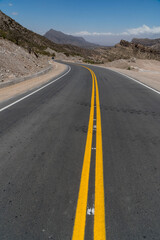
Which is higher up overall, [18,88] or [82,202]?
[82,202]

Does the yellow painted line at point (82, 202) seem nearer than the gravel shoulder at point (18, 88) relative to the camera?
Yes

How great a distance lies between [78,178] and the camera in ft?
10.8

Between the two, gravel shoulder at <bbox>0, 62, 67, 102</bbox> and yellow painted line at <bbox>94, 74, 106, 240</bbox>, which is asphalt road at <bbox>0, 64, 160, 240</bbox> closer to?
yellow painted line at <bbox>94, 74, 106, 240</bbox>

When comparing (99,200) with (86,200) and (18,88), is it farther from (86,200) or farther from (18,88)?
(18,88)

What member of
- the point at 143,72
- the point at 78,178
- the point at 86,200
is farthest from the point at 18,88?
the point at 143,72

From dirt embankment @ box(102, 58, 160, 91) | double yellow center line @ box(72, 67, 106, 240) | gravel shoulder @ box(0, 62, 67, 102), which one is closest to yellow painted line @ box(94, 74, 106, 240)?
double yellow center line @ box(72, 67, 106, 240)

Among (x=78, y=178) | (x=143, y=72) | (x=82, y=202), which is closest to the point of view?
(x=82, y=202)

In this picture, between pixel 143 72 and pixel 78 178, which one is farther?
pixel 143 72

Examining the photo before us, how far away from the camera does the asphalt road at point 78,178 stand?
238cm

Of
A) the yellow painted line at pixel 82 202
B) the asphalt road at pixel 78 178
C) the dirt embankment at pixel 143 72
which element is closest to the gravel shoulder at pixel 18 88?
the asphalt road at pixel 78 178

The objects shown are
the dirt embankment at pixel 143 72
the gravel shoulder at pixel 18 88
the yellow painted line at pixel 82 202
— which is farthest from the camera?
the dirt embankment at pixel 143 72

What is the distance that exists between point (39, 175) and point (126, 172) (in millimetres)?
1577

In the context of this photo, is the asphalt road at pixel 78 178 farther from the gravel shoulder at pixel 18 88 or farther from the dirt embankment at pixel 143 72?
the dirt embankment at pixel 143 72

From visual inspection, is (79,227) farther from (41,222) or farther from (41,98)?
(41,98)
